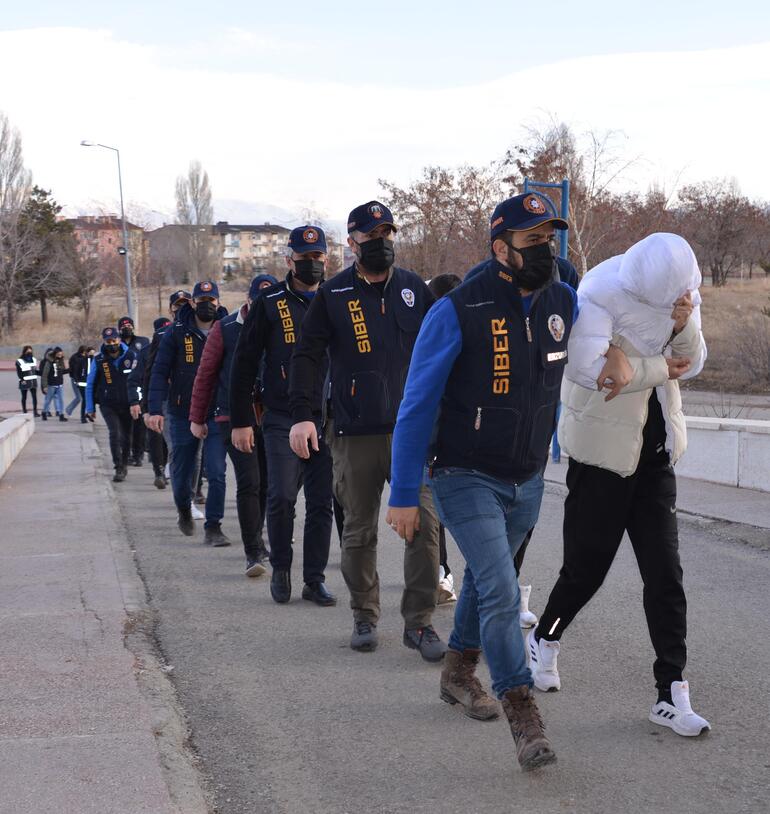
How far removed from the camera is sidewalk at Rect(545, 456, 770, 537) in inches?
349

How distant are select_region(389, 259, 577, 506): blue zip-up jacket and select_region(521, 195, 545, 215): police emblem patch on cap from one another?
0.22 meters

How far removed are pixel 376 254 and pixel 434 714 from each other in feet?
7.16

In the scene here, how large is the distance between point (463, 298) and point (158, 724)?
6.62 ft

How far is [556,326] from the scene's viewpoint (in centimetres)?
398

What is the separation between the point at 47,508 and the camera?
10.6 m

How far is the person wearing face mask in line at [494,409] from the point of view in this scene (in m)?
3.86

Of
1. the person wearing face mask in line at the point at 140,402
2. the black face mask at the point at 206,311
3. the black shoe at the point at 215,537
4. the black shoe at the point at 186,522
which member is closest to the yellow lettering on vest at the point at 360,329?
the black shoe at the point at 215,537

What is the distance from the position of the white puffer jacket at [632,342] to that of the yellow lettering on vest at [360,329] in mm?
1397

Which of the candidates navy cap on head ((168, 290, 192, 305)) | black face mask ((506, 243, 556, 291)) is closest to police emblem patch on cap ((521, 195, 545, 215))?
black face mask ((506, 243, 556, 291))

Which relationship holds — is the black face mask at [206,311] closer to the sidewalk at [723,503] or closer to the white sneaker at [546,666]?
the sidewalk at [723,503]

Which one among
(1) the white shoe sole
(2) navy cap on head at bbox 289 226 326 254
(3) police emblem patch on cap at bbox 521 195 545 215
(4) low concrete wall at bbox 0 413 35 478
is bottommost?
(4) low concrete wall at bbox 0 413 35 478

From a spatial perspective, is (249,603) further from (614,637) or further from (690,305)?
(690,305)

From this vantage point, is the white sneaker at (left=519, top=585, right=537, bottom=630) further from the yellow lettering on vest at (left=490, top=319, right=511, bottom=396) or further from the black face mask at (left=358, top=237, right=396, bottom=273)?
the yellow lettering on vest at (left=490, top=319, right=511, bottom=396)

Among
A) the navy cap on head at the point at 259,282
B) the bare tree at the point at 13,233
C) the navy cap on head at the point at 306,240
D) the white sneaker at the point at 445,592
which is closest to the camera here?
the navy cap on head at the point at 306,240
